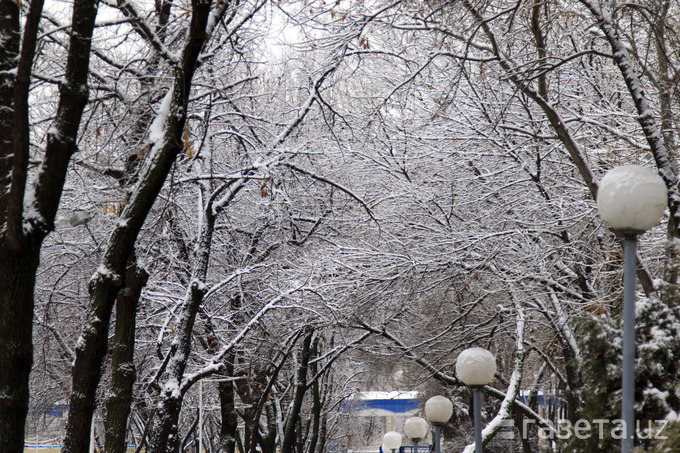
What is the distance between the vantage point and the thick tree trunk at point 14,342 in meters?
5.26

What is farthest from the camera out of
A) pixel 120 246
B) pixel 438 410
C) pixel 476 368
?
pixel 438 410

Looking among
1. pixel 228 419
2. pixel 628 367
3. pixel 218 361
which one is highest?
pixel 218 361

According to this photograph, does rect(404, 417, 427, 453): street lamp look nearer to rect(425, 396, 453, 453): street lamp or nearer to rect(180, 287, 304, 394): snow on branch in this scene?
rect(425, 396, 453, 453): street lamp

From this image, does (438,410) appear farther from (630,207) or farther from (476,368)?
(630,207)

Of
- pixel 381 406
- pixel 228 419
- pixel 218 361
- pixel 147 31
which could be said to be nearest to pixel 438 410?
pixel 218 361

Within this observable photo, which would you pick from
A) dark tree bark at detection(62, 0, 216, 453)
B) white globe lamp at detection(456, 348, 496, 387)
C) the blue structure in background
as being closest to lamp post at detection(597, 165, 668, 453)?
dark tree bark at detection(62, 0, 216, 453)

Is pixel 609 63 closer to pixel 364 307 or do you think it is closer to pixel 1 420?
pixel 364 307

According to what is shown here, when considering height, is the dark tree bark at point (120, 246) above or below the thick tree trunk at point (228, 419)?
above

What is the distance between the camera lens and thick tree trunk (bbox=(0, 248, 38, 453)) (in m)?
5.26

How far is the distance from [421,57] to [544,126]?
3.04 meters

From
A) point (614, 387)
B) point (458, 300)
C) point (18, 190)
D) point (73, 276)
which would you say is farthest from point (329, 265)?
point (18, 190)

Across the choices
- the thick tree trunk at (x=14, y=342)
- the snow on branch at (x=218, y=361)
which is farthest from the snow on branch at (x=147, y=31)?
the snow on branch at (x=218, y=361)

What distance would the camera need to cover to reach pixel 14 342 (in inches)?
211

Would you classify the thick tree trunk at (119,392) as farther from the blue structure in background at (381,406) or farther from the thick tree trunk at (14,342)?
the blue structure in background at (381,406)
